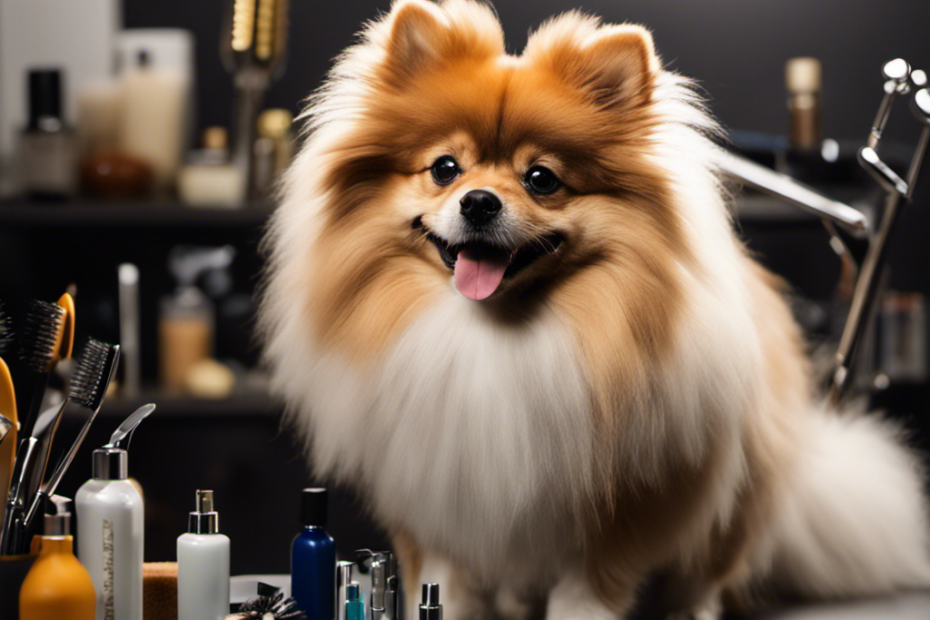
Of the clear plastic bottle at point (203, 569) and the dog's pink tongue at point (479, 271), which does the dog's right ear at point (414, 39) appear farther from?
the clear plastic bottle at point (203, 569)

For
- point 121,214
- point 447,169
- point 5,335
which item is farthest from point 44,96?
point 447,169

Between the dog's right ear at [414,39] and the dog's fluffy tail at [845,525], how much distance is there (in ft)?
2.40

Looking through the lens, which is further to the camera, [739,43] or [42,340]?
[739,43]

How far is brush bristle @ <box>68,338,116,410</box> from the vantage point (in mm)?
1022

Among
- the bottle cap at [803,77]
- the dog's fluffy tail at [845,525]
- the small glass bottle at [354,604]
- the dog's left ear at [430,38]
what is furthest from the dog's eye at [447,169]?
the bottle cap at [803,77]

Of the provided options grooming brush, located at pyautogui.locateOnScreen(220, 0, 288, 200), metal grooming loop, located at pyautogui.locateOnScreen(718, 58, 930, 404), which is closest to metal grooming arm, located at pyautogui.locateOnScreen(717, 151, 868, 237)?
metal grooming loop, located at pyautogui.locateOnScreen(718, 58, 930, 404)

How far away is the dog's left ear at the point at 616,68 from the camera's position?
1.08 m

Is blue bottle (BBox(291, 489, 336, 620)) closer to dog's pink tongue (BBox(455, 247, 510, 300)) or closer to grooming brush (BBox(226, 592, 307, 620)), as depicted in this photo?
grooming brush (BBox(226, 592, 307, 620))

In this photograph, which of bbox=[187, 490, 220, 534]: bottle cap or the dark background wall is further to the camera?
the dark background wall

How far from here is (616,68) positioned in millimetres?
1086

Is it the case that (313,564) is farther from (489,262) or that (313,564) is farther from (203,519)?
(489,262)

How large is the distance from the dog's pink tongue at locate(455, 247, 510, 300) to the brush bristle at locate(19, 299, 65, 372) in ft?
1.41

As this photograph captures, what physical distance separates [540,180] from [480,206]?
10 centimetres

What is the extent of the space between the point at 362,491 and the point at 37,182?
1.63 metres
